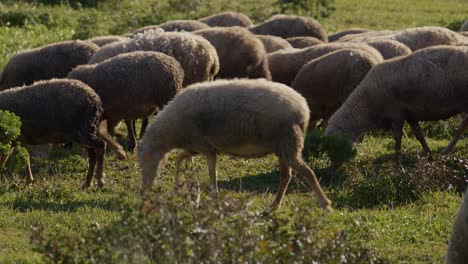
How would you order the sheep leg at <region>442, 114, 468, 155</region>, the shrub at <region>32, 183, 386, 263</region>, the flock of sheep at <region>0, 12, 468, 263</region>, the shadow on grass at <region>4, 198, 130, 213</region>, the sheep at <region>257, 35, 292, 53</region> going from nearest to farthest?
the shrub at <region>32, 183, 386, 263</region>, the flock of sheep at <region>0, 12, 468, 263</region>, the shadow on grass at <region>4, 198, 130, 213</region>, the sheep leg at <region>442, 114, 468, 155</region>, the sheep at <region>257, 35, 292, 53</region>

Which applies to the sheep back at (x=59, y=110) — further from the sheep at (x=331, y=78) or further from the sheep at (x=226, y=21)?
the sheep at (x=226, y=21)

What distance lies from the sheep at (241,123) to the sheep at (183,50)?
3.50 metres

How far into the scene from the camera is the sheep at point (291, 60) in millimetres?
14594

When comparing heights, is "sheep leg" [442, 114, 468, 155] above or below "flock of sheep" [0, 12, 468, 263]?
below

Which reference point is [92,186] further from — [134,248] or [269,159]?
[134,248]

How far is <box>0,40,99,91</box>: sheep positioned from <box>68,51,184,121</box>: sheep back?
188 cm

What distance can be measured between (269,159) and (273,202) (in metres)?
2.56

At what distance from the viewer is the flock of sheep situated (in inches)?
358

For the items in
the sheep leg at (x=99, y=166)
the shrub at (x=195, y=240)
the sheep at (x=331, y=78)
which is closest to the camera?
the shrub at (x=195, y=240)

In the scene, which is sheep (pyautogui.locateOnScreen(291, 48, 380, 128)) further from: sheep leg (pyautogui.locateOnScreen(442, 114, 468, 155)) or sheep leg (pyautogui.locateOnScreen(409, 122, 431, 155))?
sheep leg (pyautogui.locateOnScreen(442, 114, 468, 155))

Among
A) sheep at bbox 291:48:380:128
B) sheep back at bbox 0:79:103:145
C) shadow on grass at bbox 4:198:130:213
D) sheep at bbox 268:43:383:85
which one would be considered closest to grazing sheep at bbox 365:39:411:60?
sheep at bbox 268:43:383:85

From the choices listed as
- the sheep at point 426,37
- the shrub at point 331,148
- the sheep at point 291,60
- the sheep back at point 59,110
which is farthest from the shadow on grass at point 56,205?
the sheep at point 426,37

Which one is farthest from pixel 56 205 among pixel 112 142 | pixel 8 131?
pixel 112 142

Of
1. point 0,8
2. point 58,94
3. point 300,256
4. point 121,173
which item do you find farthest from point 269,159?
point 0,8
